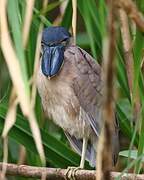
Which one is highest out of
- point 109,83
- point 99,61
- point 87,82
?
point 109,83

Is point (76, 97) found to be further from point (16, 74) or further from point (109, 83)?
point (109, 83)

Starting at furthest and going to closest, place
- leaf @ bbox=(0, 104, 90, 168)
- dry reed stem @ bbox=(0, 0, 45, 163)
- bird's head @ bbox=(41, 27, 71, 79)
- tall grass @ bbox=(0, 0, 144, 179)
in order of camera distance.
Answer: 1. bird's head @ bbox=(41, 27, 71, 79)
2. leaf @ bbox=(0, 104, 90, 168)
3. tall grass @ bbox=(0, 0, 144, 179)
4. dry reed stem @ bbox=(0, 0, 45, 163)

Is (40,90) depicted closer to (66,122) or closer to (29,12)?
(66,122)

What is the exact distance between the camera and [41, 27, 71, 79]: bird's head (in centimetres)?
244

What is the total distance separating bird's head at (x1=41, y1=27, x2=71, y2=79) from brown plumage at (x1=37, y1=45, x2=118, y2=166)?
0.13 meters

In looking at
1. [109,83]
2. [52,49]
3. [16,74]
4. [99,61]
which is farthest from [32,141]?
[109,83]

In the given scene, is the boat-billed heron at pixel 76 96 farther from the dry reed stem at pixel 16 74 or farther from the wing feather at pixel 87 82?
the dry reed stem at pixel 16 74

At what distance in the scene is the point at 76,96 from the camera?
2.71 metres

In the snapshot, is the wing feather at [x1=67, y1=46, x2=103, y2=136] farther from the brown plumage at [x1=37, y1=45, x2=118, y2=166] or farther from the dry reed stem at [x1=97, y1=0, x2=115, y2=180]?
the dry reed stem at [x1=97, y1=0, x2=115, y2=180]

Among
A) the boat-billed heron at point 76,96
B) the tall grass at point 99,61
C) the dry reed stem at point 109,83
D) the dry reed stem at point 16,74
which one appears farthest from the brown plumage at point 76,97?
the dry reed stem at point 109,83

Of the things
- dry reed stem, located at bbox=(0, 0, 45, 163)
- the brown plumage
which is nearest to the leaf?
the brown plumage

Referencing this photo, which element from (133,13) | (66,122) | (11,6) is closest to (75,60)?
(66,122)

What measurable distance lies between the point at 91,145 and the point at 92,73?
329 millimetres

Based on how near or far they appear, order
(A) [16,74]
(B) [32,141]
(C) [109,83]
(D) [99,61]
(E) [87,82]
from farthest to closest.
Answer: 1. (E) [87,82]
2. (D) [99,61]
3. (B) [32,141]
4. (A) [16,74]
5. (C) [109,83]
